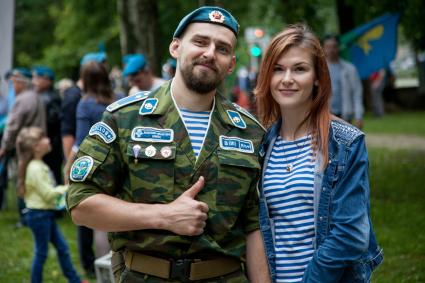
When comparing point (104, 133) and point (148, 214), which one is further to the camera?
point (104, 133)

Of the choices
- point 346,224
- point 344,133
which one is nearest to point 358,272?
point 346,224

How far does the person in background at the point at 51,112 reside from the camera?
34.3 feet

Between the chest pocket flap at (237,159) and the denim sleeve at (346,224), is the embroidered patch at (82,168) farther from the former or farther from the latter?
the denim sleeve at (346,224)

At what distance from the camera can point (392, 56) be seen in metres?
11.6

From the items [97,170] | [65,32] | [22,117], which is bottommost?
[97,170]

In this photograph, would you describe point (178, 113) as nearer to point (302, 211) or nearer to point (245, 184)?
point (245, 184)

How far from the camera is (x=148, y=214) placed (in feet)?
9.79

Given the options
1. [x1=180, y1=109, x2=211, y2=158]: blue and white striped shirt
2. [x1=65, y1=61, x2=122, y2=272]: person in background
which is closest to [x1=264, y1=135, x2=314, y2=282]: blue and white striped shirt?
[x1=180, y1=109, x2=211, y2=158]: blue and white striped shirt

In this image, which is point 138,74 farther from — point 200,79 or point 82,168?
point 82,168

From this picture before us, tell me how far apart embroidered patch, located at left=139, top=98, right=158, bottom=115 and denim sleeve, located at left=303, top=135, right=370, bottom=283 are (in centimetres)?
89

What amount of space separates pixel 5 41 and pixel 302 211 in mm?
8402

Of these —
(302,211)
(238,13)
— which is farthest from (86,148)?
(238,13)

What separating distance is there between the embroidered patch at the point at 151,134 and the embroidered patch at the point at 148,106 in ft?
0.28

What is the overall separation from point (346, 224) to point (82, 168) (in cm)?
116
